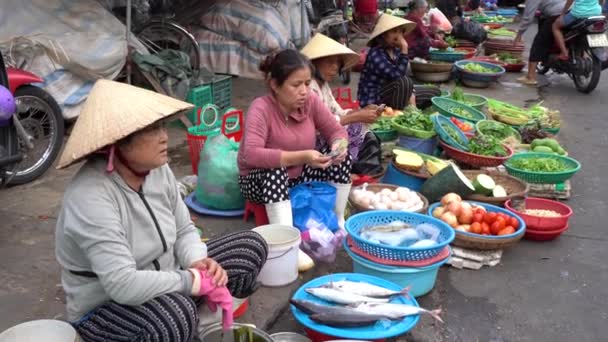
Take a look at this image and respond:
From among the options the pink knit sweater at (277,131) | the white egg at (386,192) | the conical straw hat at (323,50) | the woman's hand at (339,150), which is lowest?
the white egg at (386,192)

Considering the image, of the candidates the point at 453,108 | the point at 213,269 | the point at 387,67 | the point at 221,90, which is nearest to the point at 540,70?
the point at 453,108

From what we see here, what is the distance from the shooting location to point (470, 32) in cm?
993

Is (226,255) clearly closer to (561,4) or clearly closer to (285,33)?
(285,33)

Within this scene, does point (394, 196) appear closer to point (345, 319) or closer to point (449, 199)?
point (449, 199)

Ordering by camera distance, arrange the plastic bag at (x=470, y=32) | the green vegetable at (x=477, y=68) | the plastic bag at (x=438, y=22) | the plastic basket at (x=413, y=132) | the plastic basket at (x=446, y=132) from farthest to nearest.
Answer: the plastic bag at (x=470, y=32) → the plastic bag at (x=438, y=22) → the green vegetable at (x=477, y=68) → the plastic basket at (x=413, y=132) → the plastic basket at (x=446, y=132)

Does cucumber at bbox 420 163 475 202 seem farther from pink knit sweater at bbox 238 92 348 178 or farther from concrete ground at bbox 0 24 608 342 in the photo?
pink knit sweater at bbox 238 92 348 178

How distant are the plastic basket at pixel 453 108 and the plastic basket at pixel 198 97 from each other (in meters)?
2.23

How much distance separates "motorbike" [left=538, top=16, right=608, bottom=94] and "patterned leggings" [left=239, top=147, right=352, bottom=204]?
17.5 ft

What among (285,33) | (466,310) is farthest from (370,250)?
(285,33)


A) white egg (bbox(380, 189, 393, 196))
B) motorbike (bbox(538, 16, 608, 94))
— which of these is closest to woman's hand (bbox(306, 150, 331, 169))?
white egg (bbox(380, 189, 393, 196))

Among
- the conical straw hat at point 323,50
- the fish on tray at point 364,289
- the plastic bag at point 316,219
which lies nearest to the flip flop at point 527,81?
the conical straw hat at point 323,50

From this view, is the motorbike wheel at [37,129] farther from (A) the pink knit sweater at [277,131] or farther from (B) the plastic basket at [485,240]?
(B) the plastic basket at [485,240]

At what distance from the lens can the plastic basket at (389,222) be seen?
9.02 ft

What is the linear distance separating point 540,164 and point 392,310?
249cm
